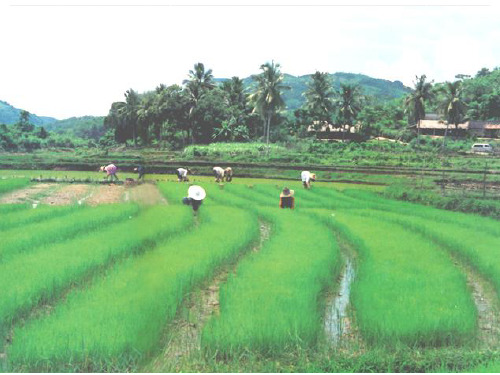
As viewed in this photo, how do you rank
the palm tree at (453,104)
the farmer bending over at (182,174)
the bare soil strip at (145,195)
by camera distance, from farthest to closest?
1. the bare soil strip at (145,195)
2. the farmer bending over at (182,174)
3. the palm tree at (453,104)

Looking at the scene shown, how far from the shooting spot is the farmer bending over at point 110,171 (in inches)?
480

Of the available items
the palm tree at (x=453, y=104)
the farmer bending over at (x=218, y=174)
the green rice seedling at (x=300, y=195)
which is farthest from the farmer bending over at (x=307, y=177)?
the palm tree at (x=453, y=104)

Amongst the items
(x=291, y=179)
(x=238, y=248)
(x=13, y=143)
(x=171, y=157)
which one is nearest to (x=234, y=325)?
(x=238, y=248)

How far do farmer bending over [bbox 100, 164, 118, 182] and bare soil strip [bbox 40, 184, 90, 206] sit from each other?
683 millimetres

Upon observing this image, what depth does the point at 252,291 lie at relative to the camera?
4922 millimetres

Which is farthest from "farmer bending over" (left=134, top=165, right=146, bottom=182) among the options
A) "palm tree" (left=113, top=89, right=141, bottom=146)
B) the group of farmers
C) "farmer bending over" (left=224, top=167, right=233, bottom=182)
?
"palm tree" (left=113, top=89, right=141, bottom=146)

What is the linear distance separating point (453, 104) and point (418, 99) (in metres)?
1.26

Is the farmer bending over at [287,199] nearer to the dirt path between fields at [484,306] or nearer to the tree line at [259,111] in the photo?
the tree line at [259,111]

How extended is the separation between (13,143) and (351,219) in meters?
11.3

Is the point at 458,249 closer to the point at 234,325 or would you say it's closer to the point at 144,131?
the point at 234,325

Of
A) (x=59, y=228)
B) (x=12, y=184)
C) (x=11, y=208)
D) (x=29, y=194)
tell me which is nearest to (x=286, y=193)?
(x=59, y=228)

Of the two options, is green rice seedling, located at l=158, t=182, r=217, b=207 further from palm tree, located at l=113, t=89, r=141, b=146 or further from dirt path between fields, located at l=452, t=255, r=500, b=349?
dirt path between fields, located at l=452, t=255, r=500, b=349

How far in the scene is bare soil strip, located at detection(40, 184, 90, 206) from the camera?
11.4 m

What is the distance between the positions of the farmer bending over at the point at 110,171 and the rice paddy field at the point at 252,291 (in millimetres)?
3210
